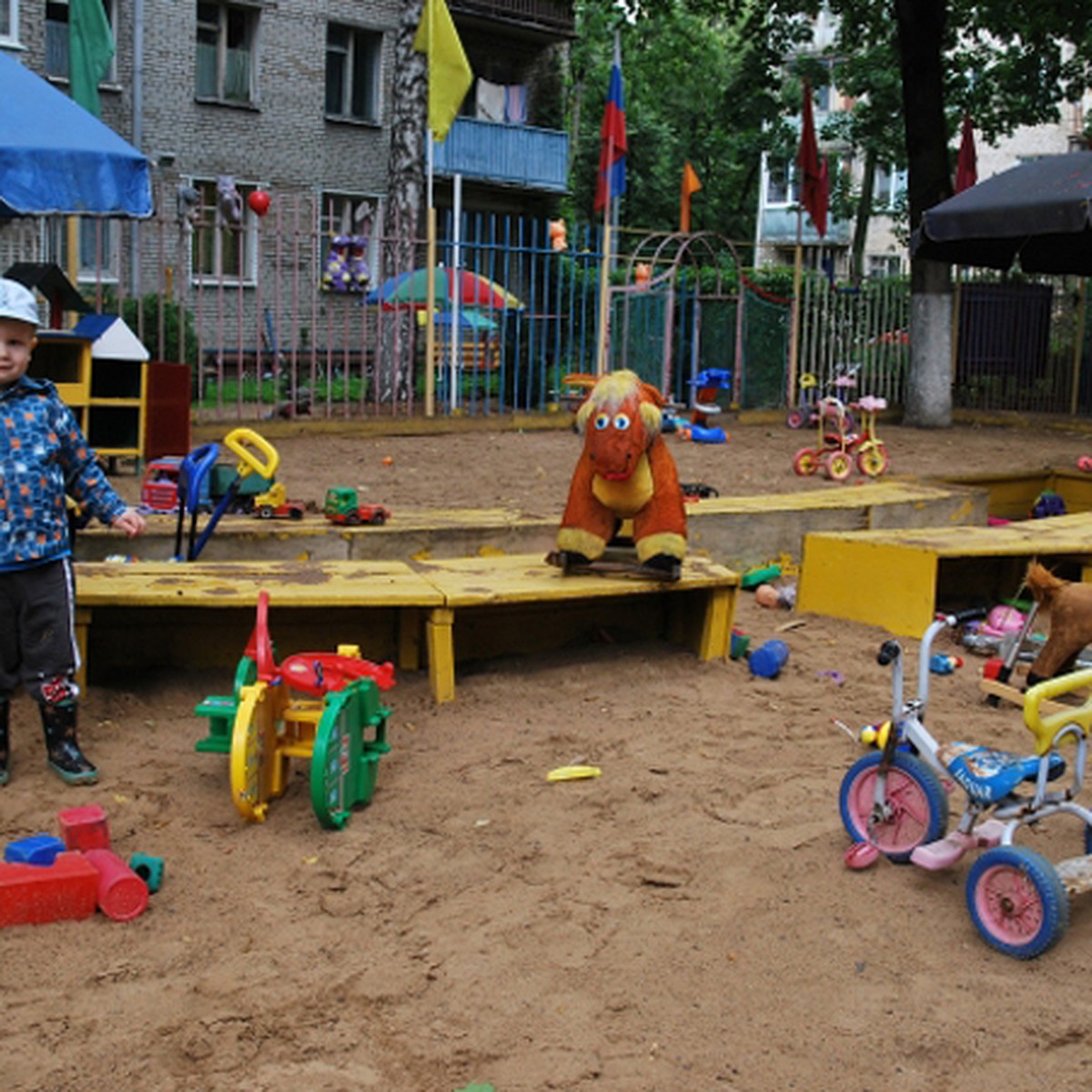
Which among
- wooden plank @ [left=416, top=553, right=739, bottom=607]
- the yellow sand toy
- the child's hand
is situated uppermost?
the child's hand

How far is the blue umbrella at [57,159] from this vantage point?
18.0 ft

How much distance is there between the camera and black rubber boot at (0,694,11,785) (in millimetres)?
4031

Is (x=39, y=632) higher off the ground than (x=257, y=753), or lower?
higher

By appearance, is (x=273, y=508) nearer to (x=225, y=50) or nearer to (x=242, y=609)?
(x=242, y=609)

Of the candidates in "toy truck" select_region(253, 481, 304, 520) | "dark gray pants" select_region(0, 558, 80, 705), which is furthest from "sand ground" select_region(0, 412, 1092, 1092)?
"toy truck" select_region(253, 481, 304, 520)

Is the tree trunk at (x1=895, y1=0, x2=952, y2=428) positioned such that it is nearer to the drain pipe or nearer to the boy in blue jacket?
the drain pipe

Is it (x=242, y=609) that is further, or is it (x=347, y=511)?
(x=347, y=511)

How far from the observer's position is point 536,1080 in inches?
103

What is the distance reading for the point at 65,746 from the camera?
13.5 ft

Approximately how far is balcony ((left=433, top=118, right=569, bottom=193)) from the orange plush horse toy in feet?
67.7

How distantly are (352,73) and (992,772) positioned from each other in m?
23.8

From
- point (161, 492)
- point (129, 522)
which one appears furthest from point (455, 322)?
point (129, 522)

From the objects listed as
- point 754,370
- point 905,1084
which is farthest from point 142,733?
point 754,370

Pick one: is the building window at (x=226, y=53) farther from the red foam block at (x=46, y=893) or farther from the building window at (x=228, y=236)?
the red foam block at (x=46, y=893)
